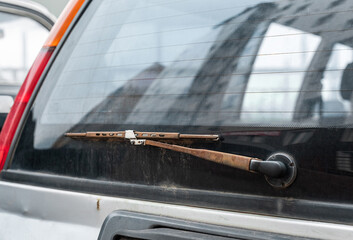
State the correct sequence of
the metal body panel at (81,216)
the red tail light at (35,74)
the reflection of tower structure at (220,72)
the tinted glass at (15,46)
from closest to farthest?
the metal body panel at (81,216), the reflection of tower structure at (220,72), the red tail light at (35,74), the tinted glass at (15,46)

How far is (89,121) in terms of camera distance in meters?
1.66

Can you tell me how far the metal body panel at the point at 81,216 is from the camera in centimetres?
119

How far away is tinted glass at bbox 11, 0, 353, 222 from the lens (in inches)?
47.4

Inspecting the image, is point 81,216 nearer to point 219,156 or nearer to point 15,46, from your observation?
point 219,156

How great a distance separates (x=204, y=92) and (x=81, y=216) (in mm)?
562

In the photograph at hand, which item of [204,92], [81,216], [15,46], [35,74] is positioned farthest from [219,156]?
[15,46]

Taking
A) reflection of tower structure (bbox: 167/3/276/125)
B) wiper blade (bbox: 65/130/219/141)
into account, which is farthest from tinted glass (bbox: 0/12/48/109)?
reflection of tower structure (bbox: 167/3/276/125)

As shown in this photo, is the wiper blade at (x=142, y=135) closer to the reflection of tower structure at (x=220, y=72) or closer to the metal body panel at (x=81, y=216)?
the reflection of tower structure at (x=220, y=72)

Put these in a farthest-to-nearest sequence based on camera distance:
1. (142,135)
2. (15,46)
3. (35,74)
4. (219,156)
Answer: (15,46)
(35,74)
(142,135)
(219,156)

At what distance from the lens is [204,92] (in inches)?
55.7

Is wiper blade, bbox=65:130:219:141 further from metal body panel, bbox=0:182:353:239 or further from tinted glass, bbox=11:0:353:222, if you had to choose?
metal body panel, bbox=0:182:353:239

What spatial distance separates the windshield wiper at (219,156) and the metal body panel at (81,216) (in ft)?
0.36

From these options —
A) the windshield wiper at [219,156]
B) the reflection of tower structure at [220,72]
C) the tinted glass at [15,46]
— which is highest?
the tinted glass at [15,46]

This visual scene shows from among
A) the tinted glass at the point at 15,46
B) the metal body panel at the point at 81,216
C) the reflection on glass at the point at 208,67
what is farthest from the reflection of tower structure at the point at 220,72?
the tinted glass at the point at 15,46
